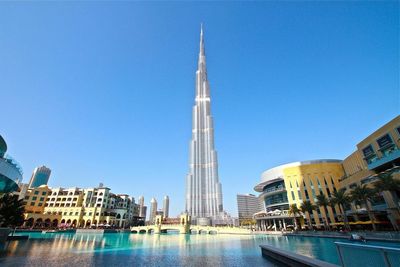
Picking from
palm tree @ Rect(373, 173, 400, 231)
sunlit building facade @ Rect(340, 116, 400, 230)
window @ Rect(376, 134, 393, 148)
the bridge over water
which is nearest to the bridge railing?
palm tree @ Rect(373, 173, 400, 231)

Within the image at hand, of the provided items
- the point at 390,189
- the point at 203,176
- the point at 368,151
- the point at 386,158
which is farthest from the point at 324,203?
the point at 203,176

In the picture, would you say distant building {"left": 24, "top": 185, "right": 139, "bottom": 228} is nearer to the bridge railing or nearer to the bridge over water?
the bridge over water

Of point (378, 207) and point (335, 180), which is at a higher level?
point (335, 180)

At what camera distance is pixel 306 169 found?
76125 millimetres

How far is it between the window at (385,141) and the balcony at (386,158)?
4.21 feet

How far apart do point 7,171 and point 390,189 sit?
63.3 m

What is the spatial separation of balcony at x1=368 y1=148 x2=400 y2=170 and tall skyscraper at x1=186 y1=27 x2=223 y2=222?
12107 cm

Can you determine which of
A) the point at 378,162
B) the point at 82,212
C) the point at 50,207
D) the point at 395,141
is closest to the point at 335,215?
the point at 378,162

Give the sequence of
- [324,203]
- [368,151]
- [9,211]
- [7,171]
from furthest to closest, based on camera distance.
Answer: [324,203] → [368,151] → [9,211] → [7,171]

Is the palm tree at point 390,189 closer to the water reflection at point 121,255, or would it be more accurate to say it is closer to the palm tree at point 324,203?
the palm tree at point 324,203

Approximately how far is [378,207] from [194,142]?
140536mm

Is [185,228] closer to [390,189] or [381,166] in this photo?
[381,166]

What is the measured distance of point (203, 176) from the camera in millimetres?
168750

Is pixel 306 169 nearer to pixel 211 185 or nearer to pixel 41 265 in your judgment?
pixel 41 265
